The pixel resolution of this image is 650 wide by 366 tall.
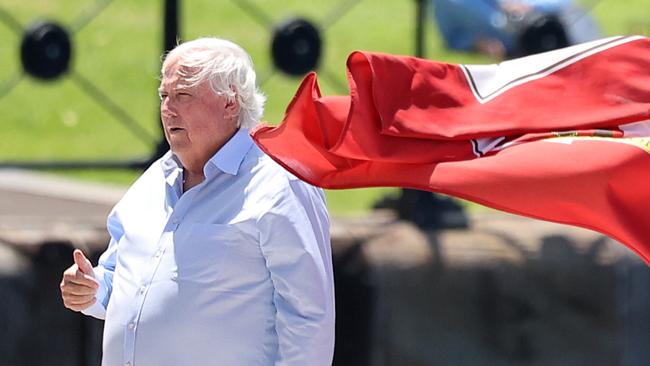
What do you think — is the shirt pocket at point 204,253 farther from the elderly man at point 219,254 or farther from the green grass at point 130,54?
the green grass at point 130,54

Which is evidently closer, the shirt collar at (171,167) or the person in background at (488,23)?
the shirt collar at (171,167)

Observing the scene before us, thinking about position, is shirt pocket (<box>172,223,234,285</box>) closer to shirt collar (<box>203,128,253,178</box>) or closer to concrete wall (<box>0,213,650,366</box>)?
shirt collar (<box>203,128,253,178</box>)

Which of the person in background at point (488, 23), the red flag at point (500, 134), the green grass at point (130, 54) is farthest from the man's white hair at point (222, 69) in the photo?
the person in background at point (488, 23)

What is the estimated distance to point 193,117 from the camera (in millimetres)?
4512

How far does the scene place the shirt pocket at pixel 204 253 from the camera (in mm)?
4445

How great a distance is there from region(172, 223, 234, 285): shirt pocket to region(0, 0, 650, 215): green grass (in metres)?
5.86

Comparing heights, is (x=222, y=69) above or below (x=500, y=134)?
above

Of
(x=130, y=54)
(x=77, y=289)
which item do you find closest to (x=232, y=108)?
(x=77, y=289)

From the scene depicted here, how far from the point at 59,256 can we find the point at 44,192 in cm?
331

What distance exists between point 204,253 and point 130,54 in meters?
7.93

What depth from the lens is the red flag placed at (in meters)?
4.30

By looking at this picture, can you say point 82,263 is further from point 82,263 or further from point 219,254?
point 219,254

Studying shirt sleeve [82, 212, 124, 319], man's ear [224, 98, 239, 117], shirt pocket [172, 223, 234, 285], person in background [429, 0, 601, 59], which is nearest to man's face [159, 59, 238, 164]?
man's ear [224, 98, 239, 117]

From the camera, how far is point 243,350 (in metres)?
4.43
